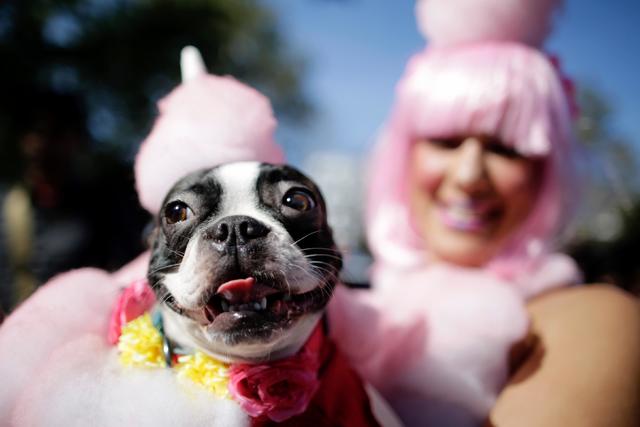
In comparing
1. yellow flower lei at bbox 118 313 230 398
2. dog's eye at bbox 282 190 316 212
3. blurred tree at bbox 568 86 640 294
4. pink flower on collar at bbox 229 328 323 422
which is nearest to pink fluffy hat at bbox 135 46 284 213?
dog's eye at bbox 282 190 316 212

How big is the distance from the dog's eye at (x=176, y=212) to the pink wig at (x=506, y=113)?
2.41 ft

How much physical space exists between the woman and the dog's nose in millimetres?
401

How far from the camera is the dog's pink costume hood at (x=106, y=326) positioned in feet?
2.19

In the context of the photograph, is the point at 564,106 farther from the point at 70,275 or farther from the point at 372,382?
the point at 70,275

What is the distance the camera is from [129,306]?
81 centimetres

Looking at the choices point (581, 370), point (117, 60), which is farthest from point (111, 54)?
point (581, 370)

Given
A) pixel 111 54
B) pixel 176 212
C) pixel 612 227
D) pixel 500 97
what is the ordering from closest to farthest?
pixel 176 212
pixel 500 97
pixel 612 227
pixel 111 54

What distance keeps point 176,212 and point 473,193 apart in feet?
2.49

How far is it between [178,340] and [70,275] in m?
0.25

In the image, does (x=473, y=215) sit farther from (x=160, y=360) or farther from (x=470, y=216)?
(x=160, y=360)

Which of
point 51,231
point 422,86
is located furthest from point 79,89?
point 422,86

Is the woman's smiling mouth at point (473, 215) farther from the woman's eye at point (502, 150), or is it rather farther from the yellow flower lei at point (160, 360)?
the yellow flower lei at point (160, 360)

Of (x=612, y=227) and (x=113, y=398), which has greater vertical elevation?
(x=113, y=398)

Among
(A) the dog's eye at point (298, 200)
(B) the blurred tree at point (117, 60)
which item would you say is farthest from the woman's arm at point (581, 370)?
(B) the blurred tree at point (117, 60)
